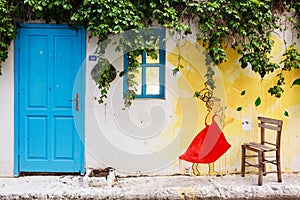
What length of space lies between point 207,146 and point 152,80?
1.34 metres

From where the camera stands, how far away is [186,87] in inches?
243

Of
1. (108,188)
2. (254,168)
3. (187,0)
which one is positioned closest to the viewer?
(108,188)

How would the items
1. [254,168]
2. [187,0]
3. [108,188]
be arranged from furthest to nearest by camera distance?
1. [254,168]
2. [187,0]
3. [108,188]

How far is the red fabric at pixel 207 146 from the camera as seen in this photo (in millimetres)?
6227

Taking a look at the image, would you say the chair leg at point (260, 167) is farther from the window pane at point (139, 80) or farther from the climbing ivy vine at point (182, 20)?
the window pane at point (139, 80)

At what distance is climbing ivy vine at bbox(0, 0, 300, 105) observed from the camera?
5527 millimetres

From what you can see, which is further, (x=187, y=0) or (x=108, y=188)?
(x=187, y=0)

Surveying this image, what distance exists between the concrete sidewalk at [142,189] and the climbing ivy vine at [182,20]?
1.26 metres

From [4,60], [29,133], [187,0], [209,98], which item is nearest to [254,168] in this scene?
[209,98]

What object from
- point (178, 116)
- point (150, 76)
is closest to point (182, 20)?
point (150, 76)

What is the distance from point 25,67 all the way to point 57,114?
84 cm

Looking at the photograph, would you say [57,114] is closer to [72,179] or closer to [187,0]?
[72,179]

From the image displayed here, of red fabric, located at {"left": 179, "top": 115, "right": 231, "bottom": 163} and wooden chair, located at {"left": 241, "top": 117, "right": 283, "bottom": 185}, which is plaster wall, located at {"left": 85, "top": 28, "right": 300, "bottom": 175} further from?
wooden chair, located at {"left": 241, "top": 117, "right": 283, "bottom": 185}

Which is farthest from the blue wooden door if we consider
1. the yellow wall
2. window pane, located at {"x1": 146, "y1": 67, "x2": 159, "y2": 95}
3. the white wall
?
the yellow wall
